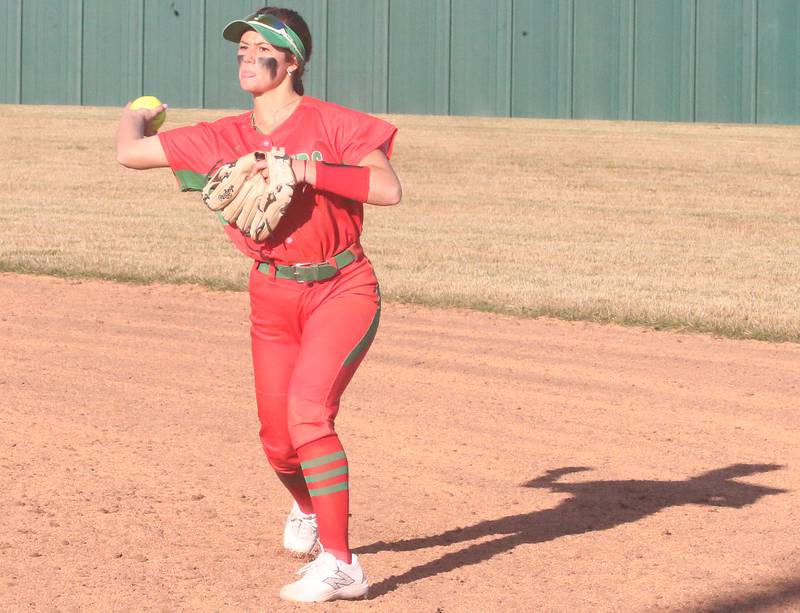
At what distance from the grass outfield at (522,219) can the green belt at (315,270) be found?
6583 millimetres

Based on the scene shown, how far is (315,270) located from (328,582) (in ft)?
3.40

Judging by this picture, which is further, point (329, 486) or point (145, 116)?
point (145, 116)

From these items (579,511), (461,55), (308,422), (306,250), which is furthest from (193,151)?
(461,55)

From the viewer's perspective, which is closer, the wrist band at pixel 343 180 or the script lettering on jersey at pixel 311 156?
the wrist band at pixel 343 180

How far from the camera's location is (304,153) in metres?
4.34

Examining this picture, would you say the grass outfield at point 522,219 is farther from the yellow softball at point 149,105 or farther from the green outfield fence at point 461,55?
the yellow softball at point 149,105

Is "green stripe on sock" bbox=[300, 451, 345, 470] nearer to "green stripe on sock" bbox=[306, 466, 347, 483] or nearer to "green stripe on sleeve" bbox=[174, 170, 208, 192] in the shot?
"green stripe on sock" bbox=[306, 466, 347, 483]

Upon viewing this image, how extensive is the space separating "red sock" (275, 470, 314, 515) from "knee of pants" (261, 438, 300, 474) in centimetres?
6

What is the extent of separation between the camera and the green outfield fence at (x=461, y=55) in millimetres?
25719

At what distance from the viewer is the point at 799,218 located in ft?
58.8

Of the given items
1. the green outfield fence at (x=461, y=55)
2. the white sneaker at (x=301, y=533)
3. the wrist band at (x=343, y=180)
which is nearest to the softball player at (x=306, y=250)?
the wrist band at (x=343, y=180)

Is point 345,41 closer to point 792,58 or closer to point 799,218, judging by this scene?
point 792,58

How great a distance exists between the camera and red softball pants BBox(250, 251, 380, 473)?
14.0 ft

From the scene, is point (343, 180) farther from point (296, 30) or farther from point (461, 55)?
point (461, 55)
